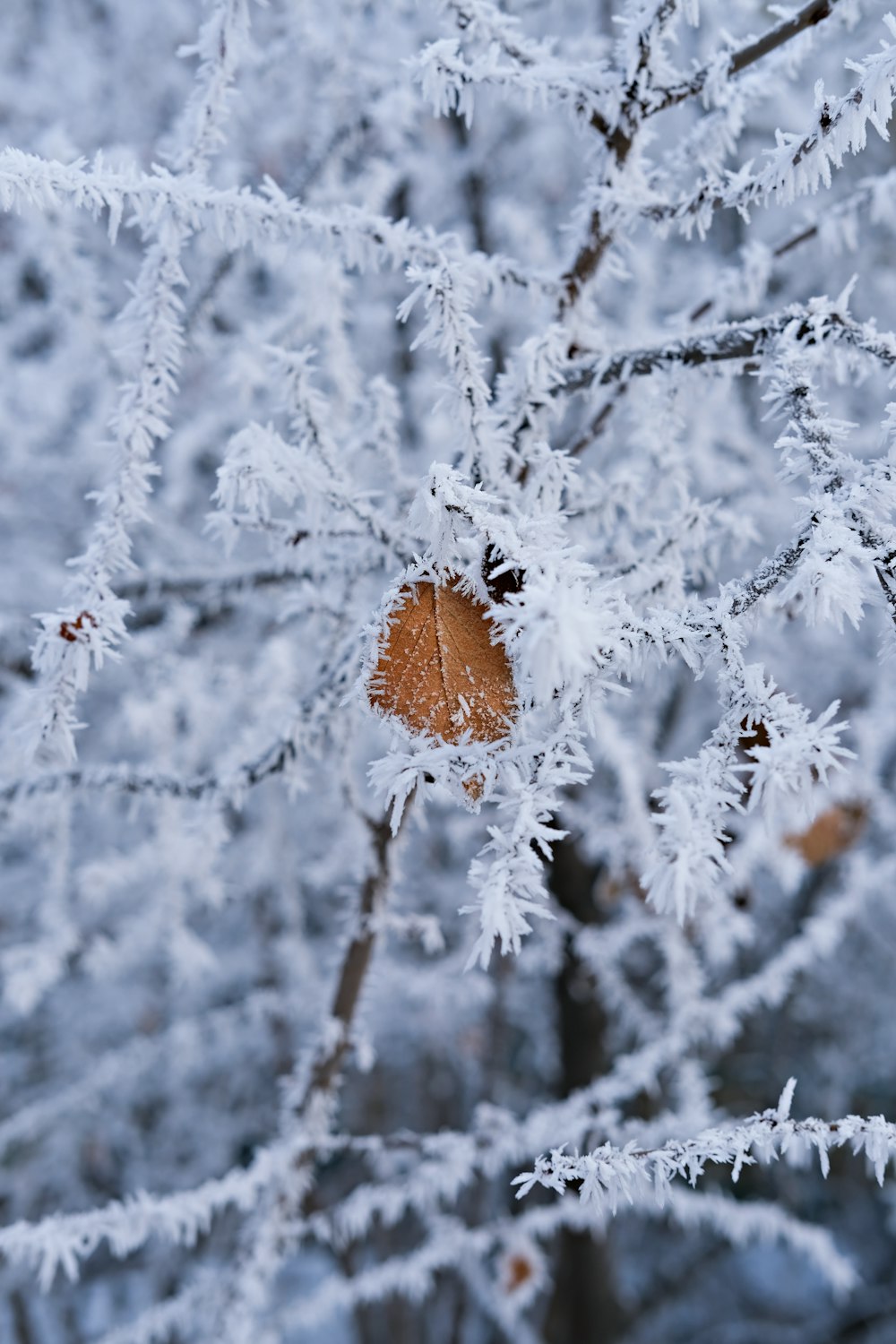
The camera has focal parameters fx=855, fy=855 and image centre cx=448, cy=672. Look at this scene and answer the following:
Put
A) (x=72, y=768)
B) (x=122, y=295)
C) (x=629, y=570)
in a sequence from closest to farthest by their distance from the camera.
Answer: (x=629, y=570) < (x=72, y=768) < (x=122, y=295)

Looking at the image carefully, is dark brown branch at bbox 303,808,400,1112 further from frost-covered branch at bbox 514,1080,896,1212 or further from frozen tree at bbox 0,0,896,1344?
frost-covered branch at bbox 514,1080,896,1212

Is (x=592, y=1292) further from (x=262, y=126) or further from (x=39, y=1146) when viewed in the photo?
(x=262, y=126)

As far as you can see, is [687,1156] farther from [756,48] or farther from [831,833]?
[831,833]

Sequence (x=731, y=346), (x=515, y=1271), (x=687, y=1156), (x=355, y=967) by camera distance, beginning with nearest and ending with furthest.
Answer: (x=687, y=1156) → (x=731, y=346) → (x=355, y=967) → (x=515, y=1271)

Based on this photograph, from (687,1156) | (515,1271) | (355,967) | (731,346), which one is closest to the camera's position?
(687,1156)

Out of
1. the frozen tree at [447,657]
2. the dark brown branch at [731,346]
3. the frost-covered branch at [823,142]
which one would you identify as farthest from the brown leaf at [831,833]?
the frost-covered branch at [823,142]

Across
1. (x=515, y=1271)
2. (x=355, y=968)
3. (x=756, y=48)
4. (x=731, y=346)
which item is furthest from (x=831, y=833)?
(x=756, y=48)

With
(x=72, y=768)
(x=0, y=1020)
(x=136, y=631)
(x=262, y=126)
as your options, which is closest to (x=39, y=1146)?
(x=0, y=1020)
